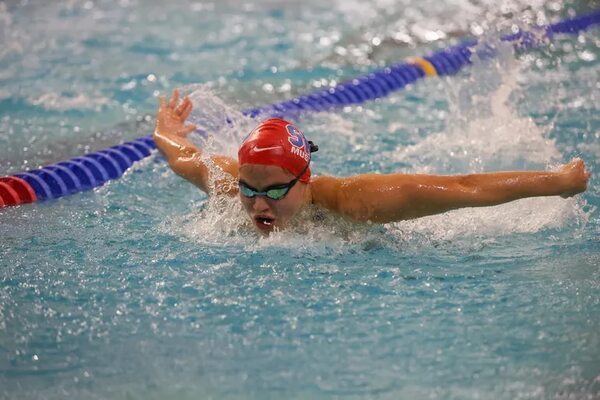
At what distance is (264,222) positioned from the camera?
342cm

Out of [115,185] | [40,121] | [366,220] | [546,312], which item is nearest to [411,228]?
[366,220]

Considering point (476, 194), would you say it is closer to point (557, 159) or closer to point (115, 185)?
point (557, 159)

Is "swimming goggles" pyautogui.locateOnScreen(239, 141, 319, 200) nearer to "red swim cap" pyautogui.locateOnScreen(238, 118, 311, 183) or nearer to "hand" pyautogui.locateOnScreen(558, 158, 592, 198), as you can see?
"red swim cap" pyautogui.locateOnScreen(238, 118, 311, 183)

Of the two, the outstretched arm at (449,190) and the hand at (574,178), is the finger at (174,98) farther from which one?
the hand at (574,178)

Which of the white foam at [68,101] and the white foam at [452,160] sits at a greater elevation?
the white foam at [452,160]

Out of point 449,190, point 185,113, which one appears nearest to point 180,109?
point 185,113

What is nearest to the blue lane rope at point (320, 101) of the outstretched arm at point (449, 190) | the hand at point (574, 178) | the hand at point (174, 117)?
the hand at point (174, 117)

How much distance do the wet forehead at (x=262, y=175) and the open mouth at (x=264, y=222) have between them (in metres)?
0.16

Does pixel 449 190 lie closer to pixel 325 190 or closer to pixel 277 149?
pixel 325 190

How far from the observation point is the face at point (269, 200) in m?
3.27

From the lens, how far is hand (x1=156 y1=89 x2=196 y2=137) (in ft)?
14.1

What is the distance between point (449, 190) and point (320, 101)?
325 cm

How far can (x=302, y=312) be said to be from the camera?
308 centimetres

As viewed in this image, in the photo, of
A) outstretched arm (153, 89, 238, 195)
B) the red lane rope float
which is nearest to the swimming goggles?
outstretched arm (153, 89, 238, 195)
